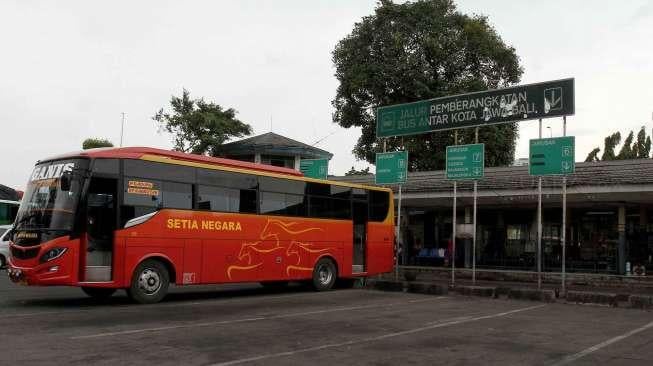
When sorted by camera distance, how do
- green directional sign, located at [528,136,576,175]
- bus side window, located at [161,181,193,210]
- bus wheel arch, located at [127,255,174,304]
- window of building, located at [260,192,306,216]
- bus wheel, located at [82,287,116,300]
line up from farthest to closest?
green directional sign, located at [528,136,576,175]
window of building, located at [260,192,306,216]
bus wheel, located at [82,287,116,300]
bus side window, located at [161,181,193,210]
bus wheel arch, located at [127,255,174,304]

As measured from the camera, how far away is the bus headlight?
1228 centimetres

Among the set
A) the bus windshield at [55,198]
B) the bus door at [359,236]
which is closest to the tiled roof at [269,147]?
the bus door at [359,236]

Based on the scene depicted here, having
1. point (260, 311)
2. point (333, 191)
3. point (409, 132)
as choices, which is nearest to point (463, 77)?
point (409, 132)

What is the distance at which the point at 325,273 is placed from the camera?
18.9 m

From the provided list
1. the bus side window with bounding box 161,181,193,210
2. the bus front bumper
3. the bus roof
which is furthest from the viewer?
the bus side window with bounding box 161,181,193,210

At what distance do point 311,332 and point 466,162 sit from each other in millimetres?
10767

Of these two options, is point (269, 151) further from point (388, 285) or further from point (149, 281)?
point (149, 281)

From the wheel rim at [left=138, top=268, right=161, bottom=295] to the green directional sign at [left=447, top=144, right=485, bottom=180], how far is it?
961 centimetres

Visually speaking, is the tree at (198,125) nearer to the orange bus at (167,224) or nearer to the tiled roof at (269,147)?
the tiled roof at (269,147)

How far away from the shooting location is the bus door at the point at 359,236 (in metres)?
19.6

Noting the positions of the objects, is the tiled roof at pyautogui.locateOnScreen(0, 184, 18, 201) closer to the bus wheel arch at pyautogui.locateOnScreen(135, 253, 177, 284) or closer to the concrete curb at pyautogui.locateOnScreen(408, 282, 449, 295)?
the bus wheel arch at pyautogui.locateOnScreen(135, 253, 177, 284)

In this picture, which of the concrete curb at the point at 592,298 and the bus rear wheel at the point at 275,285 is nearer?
the concrete curb at the point at 592,298

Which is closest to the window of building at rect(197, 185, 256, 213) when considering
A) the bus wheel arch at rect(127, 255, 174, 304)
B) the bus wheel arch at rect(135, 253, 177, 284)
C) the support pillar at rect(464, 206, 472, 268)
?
the bus wheel arch at rect(135, 253, 177, 284)

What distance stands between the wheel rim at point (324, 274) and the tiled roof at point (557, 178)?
28.0 ft
